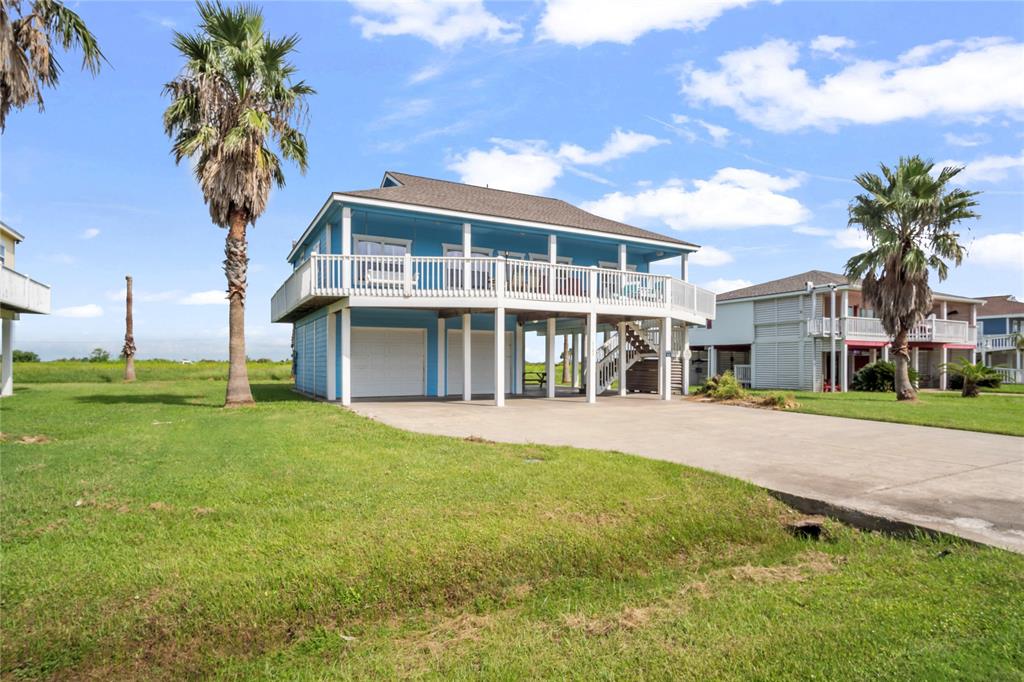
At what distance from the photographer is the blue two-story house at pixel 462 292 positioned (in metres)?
15.6

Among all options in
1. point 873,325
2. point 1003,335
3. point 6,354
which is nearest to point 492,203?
point 6,354

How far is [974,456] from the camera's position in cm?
817

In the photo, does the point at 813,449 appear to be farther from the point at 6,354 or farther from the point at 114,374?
the point at 114,374

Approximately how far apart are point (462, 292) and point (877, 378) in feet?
78.1

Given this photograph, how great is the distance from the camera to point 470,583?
4.11m

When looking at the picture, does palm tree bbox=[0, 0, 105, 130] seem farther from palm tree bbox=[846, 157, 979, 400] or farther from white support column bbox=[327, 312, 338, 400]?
palm tree bbox=[846, 157, 979, 400]

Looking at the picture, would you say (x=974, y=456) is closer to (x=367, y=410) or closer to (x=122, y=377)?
(x=367, y=410)

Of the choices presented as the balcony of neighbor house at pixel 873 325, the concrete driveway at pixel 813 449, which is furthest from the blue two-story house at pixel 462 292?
the balcony of neighbor house at pixel 873 325

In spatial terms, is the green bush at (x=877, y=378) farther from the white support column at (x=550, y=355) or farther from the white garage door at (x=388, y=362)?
the white garage door at (x=388, y=362)

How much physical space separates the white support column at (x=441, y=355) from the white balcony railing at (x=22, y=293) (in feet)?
47.4

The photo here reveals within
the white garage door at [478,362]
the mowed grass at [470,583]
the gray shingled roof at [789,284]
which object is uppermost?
the gray shingled roof at [789,284]

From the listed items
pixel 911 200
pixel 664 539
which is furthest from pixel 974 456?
pixel 911 200

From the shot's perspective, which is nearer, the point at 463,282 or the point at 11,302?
the point at 463,282

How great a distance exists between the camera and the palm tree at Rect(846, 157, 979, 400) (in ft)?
65.8
